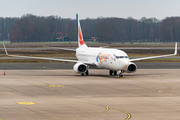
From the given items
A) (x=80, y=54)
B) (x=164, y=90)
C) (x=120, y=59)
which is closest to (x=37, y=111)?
(x=164, y=90)

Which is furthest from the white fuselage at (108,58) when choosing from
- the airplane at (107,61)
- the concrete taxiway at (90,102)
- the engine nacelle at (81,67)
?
the concrete taxiway at (90,102)

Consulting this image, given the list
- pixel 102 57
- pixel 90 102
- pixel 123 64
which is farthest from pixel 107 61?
pixel 90 102

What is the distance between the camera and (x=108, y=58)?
45625 mm

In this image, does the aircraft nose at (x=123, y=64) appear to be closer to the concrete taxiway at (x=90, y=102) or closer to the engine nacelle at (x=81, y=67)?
the concrete taxiway at (x=90, y=102)

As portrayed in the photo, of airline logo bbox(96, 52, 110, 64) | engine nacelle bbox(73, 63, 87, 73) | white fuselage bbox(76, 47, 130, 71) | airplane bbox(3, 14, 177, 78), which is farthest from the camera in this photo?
engine nacelle bbox(73, 63, 87, 73)

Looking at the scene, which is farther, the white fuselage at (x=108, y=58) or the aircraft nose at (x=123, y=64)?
the white fuselage at (x=108, y=58)

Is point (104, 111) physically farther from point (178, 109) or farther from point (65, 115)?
point (178, 109)

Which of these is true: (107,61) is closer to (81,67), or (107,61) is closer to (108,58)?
(108,58)

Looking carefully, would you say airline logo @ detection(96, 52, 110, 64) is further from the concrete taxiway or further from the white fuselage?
the concrete taxiway

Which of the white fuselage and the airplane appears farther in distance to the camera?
the airplane

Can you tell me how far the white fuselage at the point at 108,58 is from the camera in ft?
144

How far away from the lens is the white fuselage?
43812 mm

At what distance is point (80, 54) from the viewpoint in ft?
185

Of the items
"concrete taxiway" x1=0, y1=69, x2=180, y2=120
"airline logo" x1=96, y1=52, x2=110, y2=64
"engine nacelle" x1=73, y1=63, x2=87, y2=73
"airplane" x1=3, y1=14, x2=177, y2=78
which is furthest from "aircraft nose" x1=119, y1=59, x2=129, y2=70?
"engine nacelle" x1=73, y1=63, x2=87, y2=73
